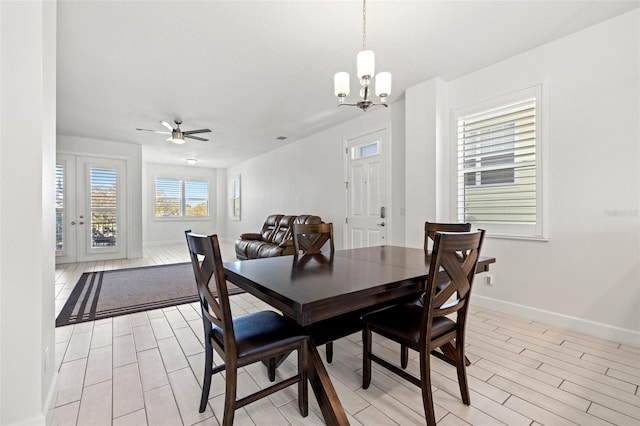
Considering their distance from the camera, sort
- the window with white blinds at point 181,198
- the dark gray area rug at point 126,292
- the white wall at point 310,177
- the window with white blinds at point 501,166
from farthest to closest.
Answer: the window with white blinds at point 181,198 → the white wall at point 310,177 → the dark gray area rug at point 126,292 → the window with white blinds at point 501,166

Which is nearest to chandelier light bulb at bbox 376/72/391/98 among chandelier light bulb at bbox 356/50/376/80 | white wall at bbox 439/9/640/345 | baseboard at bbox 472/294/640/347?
chandelier light bulb at bbox 356/50/376/80

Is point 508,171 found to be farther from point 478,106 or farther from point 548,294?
point 548,294

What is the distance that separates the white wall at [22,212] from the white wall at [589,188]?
382 centimetres

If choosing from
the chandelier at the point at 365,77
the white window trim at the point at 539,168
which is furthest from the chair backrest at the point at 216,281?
the white window trim at the point at 539,168

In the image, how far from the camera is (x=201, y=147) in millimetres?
6895

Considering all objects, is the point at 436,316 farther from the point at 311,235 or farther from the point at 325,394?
the point at 311,235

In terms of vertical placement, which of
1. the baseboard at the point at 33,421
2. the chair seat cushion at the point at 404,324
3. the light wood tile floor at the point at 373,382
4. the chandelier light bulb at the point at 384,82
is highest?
the chandelier light bulb at the point at 384,82

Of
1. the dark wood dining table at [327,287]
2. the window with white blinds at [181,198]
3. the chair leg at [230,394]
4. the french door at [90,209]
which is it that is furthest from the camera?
the window with white blinds at [181,198]

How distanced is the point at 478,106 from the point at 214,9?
2.92m

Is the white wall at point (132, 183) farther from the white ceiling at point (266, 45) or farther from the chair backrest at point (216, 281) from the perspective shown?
the chair backrest at point (216, 281)

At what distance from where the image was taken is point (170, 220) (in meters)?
9.23

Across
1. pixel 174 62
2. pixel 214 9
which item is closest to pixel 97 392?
pixel 214 9

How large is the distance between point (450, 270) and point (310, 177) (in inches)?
186

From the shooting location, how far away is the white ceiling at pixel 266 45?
7.46 feet
